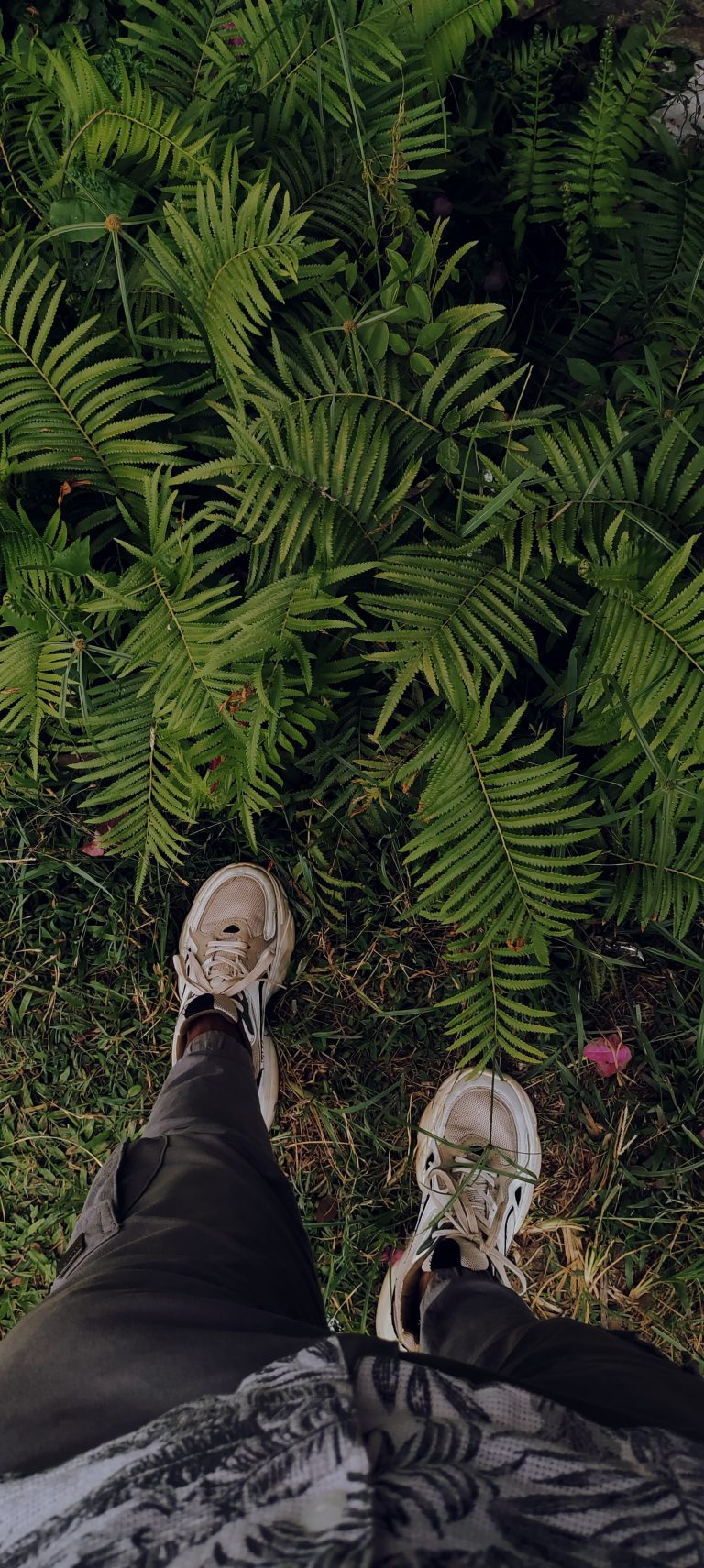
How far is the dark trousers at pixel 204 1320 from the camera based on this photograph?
113cm

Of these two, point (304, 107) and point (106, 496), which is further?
point (106, 496)

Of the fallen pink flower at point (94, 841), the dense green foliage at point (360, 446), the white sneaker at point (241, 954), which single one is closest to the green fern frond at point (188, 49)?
the dense green foliage at point (360, 446)

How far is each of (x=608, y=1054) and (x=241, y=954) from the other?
3.14 ft

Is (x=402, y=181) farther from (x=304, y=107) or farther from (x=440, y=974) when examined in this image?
(x=440, y=974)

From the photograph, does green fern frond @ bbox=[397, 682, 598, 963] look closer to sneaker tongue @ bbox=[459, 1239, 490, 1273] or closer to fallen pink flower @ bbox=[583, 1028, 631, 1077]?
fallen pink flower @ bbox=[583, 1028, 631, 1077]

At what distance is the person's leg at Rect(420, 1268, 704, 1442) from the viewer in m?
1.16

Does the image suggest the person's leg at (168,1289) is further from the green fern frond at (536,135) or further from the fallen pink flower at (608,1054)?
the green fern frond at (536,135)

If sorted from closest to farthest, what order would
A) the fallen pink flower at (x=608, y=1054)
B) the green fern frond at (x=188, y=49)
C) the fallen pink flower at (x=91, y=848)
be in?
the green fern frond at (x=188, y=49)
the fallen pink flower at (x=608, y=1054)
the fallen pink flower at (x=91, y=848)

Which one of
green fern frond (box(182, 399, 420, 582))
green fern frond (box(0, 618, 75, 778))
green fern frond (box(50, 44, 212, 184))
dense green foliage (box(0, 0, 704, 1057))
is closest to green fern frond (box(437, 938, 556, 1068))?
dense green foliage (box(0, 0, 704, 1057))

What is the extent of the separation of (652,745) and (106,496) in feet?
4.42

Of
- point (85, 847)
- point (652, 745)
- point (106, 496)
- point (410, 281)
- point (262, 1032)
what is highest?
point (410, 281)

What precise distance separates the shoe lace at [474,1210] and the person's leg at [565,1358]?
0.15 metres

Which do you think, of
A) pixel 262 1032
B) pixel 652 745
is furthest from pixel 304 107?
pixel 262 1032

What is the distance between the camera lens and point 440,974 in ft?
7.65
